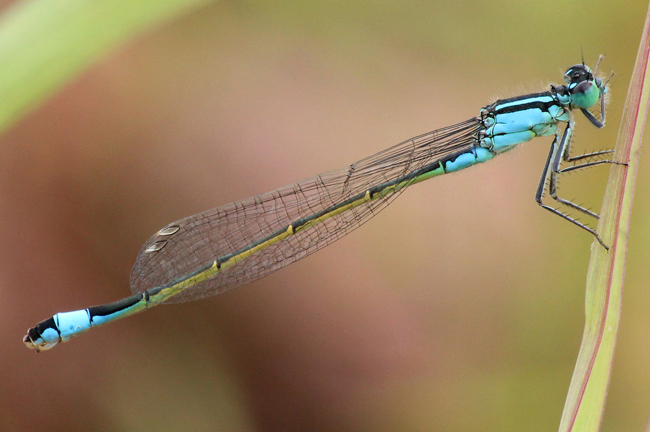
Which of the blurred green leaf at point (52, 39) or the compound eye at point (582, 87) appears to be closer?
the blurred green leaf at point (52, 39)

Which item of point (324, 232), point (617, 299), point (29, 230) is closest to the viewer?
point (617, 299)

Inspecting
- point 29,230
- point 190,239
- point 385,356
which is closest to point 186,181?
point 190,239

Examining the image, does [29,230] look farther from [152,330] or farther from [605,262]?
[605,262]

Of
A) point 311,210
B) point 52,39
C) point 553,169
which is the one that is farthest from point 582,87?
point 52,39

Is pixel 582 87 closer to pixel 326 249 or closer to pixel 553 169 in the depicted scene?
pixel 553 169

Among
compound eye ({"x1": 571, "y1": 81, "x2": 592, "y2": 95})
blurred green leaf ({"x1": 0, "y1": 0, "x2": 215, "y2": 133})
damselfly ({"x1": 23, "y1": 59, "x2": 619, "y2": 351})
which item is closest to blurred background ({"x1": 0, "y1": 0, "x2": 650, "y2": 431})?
damselfly ({"x1": 23, "y1": 59, "x2": 619, "y2": 351})

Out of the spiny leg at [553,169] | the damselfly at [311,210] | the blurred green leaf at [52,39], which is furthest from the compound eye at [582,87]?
the blurred green leaf at [52,39]

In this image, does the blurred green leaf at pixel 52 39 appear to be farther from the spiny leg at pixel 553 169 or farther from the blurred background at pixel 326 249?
the spiny leg at pixel 553 169
